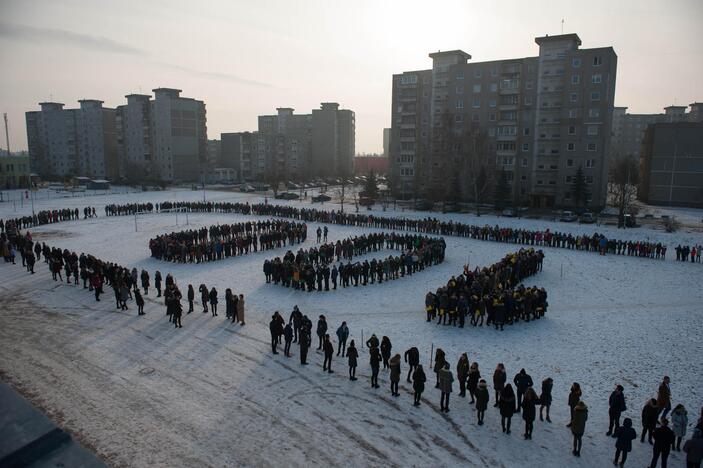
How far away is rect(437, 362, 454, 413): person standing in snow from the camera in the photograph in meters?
11.5

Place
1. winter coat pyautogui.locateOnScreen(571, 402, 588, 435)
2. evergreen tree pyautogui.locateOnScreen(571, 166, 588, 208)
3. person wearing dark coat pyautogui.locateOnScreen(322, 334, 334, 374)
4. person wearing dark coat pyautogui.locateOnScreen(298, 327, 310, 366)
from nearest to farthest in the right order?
1. winter coat pyautogui.locateOnScreen(571, 402, 588, 435)
2. person wearing dark coat pyautogui.locateOnScreen(322, 334, 334, 374)
3. person wearing dark coat pyautogui.locateOnScreen(298, 327, 310, 366)
4. evergreen tree pyautogui.locateOnScreen(571, 166, 588, 208)

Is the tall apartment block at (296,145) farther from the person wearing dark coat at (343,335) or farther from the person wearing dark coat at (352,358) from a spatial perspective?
the person wearing dark coat at (352,358)

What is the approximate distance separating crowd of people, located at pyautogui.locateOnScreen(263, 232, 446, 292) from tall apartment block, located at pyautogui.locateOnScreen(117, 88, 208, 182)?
83.7 meters

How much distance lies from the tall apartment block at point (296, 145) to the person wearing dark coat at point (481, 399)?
4216 inches

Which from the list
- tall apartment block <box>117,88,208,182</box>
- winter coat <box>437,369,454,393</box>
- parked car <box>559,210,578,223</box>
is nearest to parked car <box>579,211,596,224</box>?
parked car <box>559,210,578,223</box>

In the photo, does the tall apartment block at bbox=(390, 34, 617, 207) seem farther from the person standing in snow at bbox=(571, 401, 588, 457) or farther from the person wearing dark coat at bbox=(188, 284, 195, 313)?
the person standing in snow at bbox=(571, 401, 588, 457)

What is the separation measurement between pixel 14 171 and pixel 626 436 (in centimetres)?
10276

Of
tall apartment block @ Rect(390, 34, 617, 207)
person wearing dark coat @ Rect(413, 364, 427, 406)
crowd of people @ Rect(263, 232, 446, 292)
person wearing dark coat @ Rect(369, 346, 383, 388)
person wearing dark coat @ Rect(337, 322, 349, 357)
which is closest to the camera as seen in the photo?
person wearing dark coat @ Rect(413, 364, 427, 406)

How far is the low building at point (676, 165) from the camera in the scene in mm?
62812

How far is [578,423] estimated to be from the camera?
1004 cm

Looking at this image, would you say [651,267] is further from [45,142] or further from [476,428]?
[45,142]

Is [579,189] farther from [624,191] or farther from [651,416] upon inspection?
[651,416]

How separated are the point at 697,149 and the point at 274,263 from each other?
212ft

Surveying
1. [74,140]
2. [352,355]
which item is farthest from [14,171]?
[352,355]
